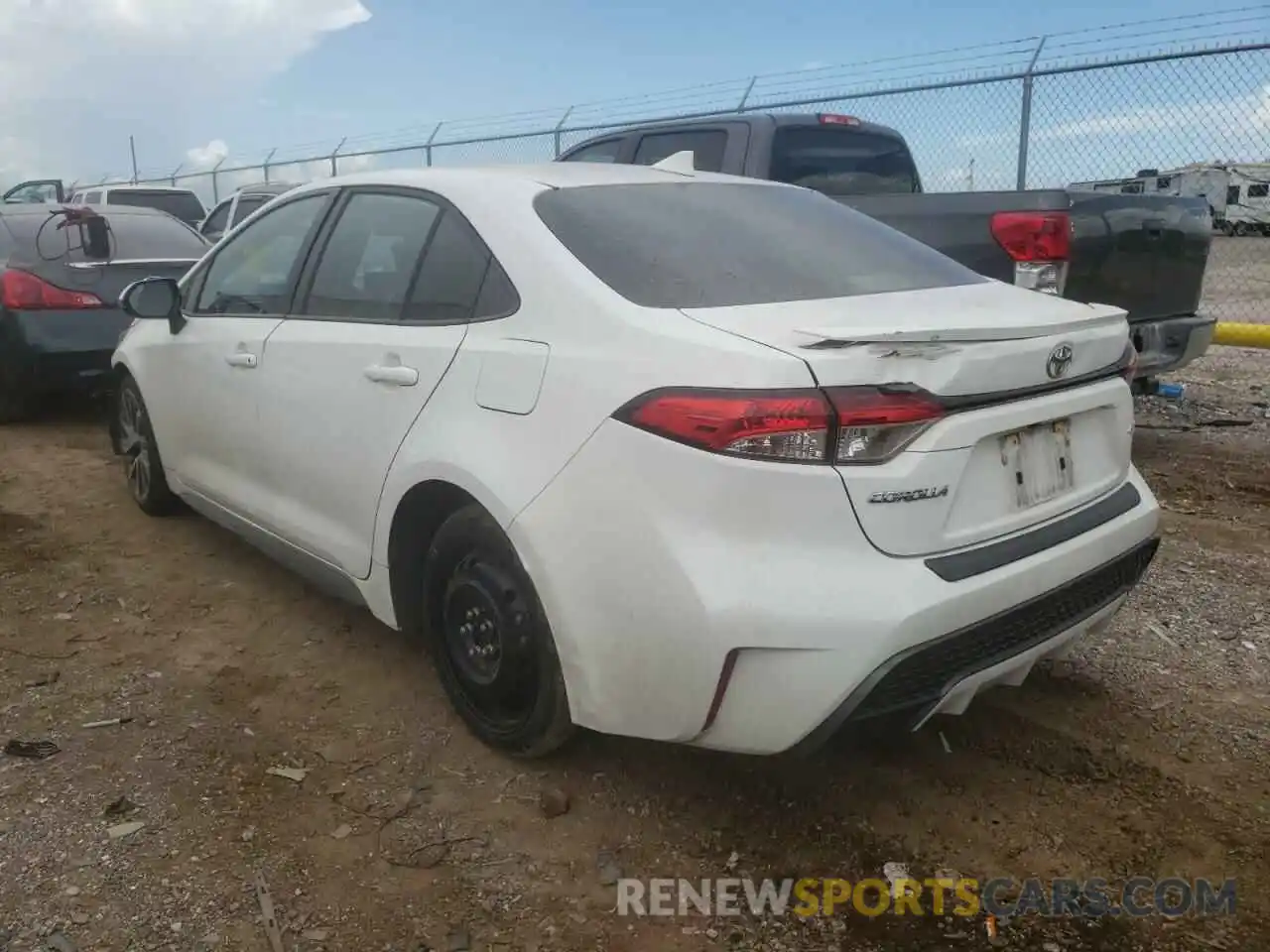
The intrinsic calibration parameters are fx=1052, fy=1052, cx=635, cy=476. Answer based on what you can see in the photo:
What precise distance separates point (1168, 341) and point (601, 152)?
3647 mm

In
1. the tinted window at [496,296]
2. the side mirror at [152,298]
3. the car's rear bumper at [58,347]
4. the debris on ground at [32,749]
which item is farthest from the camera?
the car's rear bumper at [58,347]

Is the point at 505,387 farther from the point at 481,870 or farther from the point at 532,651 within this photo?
the point at 481,870

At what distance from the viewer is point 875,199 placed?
548 cm

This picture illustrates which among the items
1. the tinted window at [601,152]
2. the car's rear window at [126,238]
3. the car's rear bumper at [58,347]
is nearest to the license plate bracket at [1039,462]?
the tinted window at [601,152]

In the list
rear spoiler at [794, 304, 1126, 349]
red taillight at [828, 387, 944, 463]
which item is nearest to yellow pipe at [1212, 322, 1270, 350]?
rear spoiler at [794, 304, 1126, 349]

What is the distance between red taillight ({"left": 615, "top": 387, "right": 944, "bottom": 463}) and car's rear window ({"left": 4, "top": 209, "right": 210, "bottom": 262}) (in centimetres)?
595

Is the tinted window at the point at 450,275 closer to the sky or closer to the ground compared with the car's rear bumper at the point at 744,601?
closer to the sky

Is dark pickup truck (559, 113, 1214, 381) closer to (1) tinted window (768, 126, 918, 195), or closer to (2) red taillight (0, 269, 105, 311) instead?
(1) tinted window (768, 126, 918, 195)

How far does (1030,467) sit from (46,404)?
23.5ft

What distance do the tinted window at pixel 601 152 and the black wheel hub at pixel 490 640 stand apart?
15.0ft

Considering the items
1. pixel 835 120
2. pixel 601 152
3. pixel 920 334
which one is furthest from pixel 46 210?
pixel 920 334

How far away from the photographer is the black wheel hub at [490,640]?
2.60m

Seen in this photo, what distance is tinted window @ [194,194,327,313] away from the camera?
362 cm

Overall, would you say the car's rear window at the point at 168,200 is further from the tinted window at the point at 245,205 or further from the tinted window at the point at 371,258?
the tinted window at the point at 371,258
